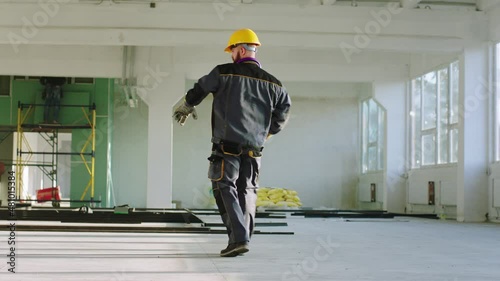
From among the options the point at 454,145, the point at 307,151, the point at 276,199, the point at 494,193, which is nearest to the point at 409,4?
the point at 454,145

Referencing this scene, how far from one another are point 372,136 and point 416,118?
4504mm

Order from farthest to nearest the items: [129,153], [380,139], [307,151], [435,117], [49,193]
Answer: [307,151] < [129,153] < [49,193] < [380,139] < [435,117]

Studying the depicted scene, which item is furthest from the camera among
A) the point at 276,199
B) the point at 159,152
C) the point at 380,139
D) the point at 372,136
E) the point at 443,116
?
the point at 372,136

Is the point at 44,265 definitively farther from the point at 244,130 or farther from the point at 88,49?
the point at 88,49

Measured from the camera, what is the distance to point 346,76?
2033 cm

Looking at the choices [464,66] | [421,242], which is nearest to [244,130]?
[421,242]

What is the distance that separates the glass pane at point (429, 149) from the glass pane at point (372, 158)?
4.63 meters

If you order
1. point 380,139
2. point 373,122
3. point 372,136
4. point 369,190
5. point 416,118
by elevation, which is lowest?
point 369,190

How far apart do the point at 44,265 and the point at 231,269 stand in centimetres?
125

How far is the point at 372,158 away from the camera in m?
24.7

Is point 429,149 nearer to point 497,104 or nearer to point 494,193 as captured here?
point 497,104

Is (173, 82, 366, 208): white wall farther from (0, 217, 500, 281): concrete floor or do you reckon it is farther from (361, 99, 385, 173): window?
(0, 217, 500, 281): concrete floor

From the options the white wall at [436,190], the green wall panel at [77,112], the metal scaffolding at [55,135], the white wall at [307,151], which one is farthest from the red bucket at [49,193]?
the white wall at [436,190]

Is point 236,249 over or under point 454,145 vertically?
under
